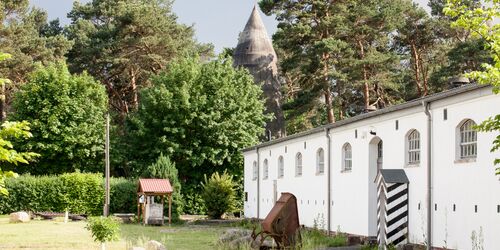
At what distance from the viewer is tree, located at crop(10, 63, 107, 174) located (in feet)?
166

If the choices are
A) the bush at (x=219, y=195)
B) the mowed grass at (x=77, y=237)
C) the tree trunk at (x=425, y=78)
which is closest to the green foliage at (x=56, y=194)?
the bush at (x=219, y=195)

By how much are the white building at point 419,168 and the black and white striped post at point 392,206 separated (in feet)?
0.38

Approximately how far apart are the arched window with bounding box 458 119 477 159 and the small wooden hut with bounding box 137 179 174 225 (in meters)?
22.3

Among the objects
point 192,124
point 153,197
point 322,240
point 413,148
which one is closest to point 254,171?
point 153,197

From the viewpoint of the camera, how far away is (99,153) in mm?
52094

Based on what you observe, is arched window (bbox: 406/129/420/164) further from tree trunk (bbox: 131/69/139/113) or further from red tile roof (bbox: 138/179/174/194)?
tree trunk (bbox: 131/69/139/113)

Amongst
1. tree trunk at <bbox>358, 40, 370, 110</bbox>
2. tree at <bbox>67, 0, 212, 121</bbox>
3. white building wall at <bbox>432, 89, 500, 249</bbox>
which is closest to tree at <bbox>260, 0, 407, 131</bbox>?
tree trunk at <bbox>358, 40, 370, 110</bbox>

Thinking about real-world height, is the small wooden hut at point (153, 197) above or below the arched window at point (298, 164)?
below

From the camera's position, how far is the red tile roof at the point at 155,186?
39500 millimetres

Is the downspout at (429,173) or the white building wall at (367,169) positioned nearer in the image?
the downspout at (429,173)

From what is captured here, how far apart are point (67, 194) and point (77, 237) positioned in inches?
704

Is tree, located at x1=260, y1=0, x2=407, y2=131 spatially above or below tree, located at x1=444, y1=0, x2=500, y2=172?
above

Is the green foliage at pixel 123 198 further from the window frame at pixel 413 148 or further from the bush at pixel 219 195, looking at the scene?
the window frame at pixel 413 148

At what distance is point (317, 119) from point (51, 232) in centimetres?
3194
